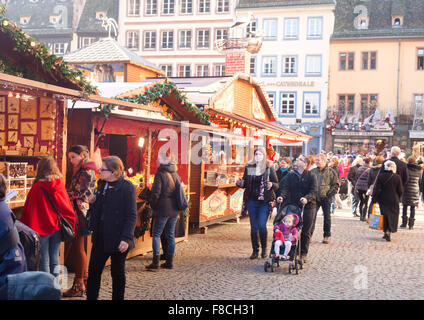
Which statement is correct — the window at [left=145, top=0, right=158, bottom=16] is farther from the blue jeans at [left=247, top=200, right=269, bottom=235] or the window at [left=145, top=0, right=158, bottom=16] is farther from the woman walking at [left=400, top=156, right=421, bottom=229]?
the blue jeans at [left=247, top=200, right=269, bottom=235]

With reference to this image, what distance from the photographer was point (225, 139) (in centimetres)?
1517

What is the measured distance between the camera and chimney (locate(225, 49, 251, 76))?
69.9 feet

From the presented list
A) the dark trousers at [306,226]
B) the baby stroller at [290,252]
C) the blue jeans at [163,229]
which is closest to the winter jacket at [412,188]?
the dark trousers at [306,226]

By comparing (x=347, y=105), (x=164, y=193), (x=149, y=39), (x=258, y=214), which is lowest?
(x=258, y=214)

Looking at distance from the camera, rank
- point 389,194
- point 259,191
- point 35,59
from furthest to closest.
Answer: point 389,194, point 259,191, point 35,59

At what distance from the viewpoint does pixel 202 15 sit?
45406 millimetres

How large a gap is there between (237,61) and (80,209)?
16.1 m

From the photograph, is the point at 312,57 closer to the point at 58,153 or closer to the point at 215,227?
the point at 215,227

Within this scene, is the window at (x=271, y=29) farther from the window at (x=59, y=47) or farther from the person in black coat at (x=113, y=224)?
the person in black coat at (x=113, y=224)

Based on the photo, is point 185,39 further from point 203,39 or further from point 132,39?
point 132,39

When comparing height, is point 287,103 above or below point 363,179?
above

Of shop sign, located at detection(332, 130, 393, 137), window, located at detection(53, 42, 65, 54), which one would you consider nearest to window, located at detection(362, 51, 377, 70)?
shop sign, located at detection(332, 130, 393, 137)

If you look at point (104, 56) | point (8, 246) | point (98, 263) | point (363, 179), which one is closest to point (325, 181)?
point (363, 179)

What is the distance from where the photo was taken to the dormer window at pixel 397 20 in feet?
134
